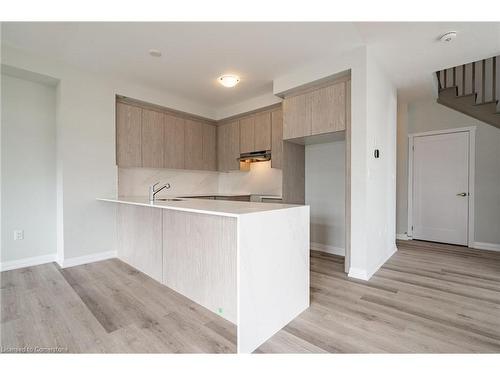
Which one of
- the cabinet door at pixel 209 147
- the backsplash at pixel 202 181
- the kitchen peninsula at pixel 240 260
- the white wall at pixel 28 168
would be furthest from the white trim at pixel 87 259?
the cabinet door at pixel 209 147

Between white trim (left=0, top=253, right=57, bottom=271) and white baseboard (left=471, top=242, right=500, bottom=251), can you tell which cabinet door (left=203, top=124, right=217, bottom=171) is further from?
white baseboard (left=471, top=242, right=500, bottom=251)

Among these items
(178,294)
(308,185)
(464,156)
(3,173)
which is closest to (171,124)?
Result: (3,173)

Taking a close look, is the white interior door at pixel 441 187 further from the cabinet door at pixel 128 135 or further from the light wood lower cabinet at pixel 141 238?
the cabinet door at pixel 128 135

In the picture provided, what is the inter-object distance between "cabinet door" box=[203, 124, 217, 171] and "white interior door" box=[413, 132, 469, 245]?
3.85 m

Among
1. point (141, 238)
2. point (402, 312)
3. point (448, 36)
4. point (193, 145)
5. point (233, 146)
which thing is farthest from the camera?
point (233, 146)

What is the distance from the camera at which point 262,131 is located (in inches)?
166

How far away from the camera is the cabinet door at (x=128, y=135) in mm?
3561

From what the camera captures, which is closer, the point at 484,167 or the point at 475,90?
the point at 484,167

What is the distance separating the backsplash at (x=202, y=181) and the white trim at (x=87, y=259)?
0.91 m

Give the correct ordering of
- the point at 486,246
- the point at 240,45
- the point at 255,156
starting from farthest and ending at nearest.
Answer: the point at 255,156 < the point at 486,246 < the point at 240,45

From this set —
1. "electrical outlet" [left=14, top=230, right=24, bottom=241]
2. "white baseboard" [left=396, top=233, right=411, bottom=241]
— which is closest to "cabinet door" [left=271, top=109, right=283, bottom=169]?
"white baseboard" [left=396, top=233, right=411, bottom=241]

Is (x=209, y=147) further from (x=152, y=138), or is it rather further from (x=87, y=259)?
(x=87, y=259)

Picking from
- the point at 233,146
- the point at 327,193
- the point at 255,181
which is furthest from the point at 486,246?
the point at 233,146

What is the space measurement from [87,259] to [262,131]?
3.21 meters
